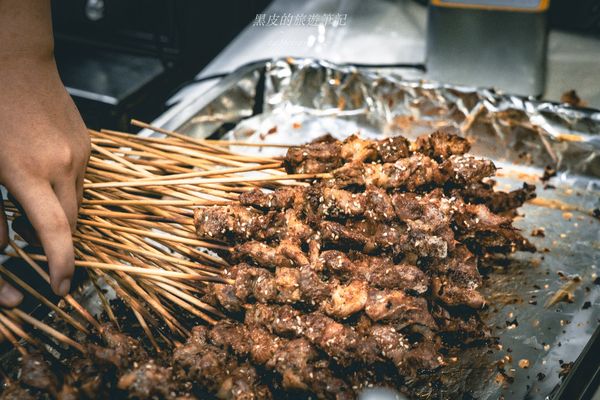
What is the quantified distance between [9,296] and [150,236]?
0.54 meters

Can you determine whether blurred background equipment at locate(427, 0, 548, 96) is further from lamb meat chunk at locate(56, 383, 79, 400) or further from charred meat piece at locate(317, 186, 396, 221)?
lamb meat chunk at locate(56, 383, 79, 400)

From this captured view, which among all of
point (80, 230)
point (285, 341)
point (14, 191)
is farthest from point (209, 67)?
point (285, 341)

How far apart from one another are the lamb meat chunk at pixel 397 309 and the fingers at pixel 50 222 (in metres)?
1.07

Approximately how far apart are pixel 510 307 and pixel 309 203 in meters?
0.98

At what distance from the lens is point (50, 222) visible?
73.1 inches

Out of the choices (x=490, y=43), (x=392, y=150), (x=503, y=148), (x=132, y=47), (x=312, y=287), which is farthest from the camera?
(x=132, y=47)

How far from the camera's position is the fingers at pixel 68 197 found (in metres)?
1.94

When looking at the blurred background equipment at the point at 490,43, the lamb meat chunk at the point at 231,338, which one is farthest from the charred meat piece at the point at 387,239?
the blurred background equipment at the point at 490,43

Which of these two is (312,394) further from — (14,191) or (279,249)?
(14,191)

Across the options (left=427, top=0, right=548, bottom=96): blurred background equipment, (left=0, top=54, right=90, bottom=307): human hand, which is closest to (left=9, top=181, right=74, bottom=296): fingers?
(left=0, top=54, right=90, bottom=307): human hand

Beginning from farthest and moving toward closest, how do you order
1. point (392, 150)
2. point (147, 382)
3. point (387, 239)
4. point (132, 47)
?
point (132, 47) < point (392, 150) < point (387, 239) < point (147, 382)

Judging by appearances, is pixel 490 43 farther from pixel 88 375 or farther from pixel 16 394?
pixel 16 394

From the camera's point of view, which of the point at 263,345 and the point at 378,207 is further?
the point at 378,207

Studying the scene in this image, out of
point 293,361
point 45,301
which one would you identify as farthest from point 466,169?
point 45,301
